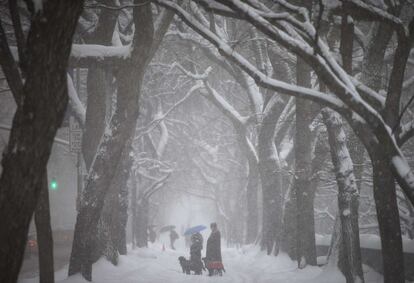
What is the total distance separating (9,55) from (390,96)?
18.6 ft

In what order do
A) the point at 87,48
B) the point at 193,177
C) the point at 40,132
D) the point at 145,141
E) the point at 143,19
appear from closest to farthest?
the point at 40,132 < the point at 143,19 < the point at 87,48 < the point at 145,141 < the point at 193,177

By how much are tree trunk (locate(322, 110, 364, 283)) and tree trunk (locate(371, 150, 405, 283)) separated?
1.50 m

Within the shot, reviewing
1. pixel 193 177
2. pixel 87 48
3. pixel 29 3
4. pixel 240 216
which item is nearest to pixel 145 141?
pixel 240 216

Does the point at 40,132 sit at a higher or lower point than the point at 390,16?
lower

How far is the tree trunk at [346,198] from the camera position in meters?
8.01

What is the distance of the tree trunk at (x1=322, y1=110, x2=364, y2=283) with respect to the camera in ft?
26.3

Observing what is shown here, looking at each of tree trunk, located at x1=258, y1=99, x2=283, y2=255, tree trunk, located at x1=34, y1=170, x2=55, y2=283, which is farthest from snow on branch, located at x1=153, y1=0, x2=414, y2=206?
tree trunk, located at x1=258, y1=99, x2=283, y2=255

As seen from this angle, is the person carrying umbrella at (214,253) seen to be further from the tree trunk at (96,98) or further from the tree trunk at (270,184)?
the tree trunk at (96,98)

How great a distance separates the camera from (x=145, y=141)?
87.4ft

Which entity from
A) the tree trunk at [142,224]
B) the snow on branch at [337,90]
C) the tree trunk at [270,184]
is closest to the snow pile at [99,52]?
the snow on branch at [337,90]

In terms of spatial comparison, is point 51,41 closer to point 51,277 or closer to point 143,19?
point 51,277

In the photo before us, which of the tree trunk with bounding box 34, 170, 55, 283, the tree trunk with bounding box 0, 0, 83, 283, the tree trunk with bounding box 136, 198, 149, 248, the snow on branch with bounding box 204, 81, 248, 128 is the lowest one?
the tree trunk with bounding box 136, 198, 149, 248

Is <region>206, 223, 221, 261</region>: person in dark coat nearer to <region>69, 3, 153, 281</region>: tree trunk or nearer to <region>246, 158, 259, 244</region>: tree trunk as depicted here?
<region>246, 158, 259, 244</region>: tree trunk

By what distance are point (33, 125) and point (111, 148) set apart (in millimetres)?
4642
